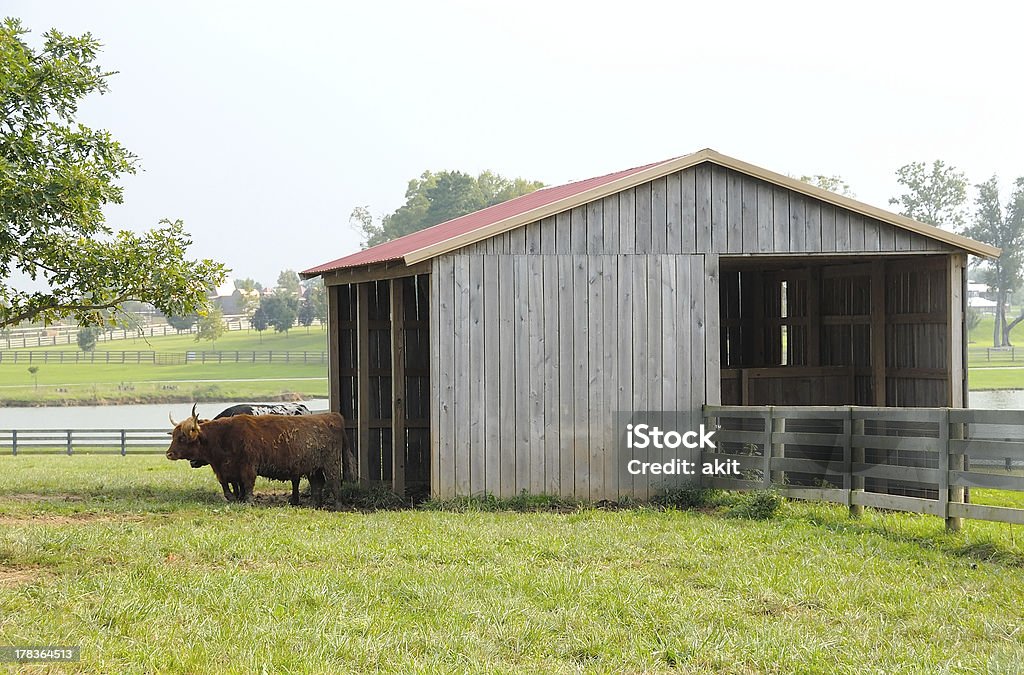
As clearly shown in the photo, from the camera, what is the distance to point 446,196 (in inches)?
3113

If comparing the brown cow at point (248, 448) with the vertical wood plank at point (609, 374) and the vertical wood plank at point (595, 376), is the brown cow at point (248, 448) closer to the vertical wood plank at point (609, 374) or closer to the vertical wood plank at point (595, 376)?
the vertical wood plank at point (595, 376)

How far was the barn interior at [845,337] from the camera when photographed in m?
14.2

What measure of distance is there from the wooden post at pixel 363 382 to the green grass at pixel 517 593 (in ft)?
12.7

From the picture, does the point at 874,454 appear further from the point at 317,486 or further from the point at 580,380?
the point at 317,486

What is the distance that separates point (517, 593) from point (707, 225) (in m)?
6.88

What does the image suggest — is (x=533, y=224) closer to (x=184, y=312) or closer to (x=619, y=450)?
(x=619, y=450)

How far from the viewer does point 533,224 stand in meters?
13.2

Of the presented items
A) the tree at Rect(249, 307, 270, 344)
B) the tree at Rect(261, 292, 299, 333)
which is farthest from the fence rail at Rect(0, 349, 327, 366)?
the tree at Rect(249, 307, 270, 344)

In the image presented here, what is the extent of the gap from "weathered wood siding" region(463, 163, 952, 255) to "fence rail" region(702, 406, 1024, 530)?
82.9 inches

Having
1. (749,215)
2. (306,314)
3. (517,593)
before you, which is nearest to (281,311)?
(306,314)

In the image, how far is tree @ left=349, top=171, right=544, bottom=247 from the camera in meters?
78.6

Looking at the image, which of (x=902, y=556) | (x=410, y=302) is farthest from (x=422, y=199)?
(x=902, y=556)

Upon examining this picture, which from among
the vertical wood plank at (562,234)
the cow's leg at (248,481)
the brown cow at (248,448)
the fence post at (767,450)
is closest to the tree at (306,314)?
the brown cow at (248,448)

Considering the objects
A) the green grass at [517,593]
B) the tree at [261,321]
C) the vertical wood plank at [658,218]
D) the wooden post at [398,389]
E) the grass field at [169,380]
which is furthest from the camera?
the tree at [261,321]
